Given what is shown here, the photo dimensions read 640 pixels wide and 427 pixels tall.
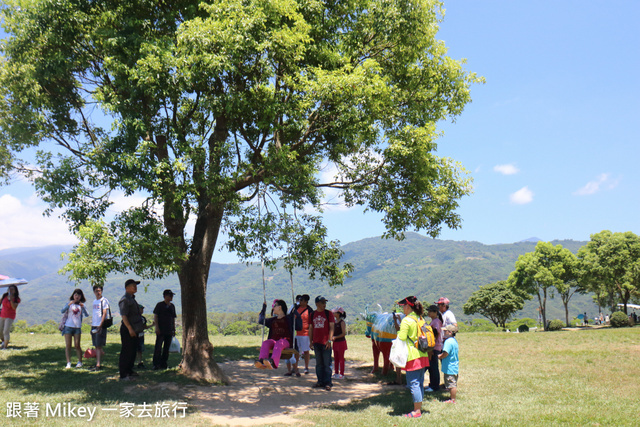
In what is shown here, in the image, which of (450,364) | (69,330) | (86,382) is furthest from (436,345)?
(69,330)

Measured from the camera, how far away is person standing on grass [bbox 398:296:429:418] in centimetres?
834

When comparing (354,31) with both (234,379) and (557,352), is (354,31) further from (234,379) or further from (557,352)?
→ (557,352)

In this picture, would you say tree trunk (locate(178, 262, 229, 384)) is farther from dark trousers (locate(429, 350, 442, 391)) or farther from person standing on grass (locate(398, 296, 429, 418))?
person standing on grass (locate(398, 296, 429, 418))

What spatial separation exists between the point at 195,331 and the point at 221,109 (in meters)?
6.13

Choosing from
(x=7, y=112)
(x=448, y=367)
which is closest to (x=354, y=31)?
(x=448, y=367)

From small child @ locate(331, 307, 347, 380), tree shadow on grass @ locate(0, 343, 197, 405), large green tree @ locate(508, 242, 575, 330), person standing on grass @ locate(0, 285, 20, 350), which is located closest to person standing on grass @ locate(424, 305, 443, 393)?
small child @ locate(331, 307, 347, 380)

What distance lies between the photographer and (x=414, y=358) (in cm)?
845

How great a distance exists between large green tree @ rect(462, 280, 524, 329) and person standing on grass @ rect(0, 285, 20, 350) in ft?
154

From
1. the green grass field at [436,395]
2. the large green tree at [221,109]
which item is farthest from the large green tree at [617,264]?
the large green tree at [221,109]

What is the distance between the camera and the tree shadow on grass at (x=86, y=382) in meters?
9.50

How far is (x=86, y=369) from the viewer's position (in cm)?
1220

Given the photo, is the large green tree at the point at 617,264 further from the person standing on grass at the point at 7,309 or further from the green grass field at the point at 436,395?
the person standing on grass at the point at 7,309

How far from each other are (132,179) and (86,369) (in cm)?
593

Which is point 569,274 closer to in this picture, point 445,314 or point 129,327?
point 445,314
